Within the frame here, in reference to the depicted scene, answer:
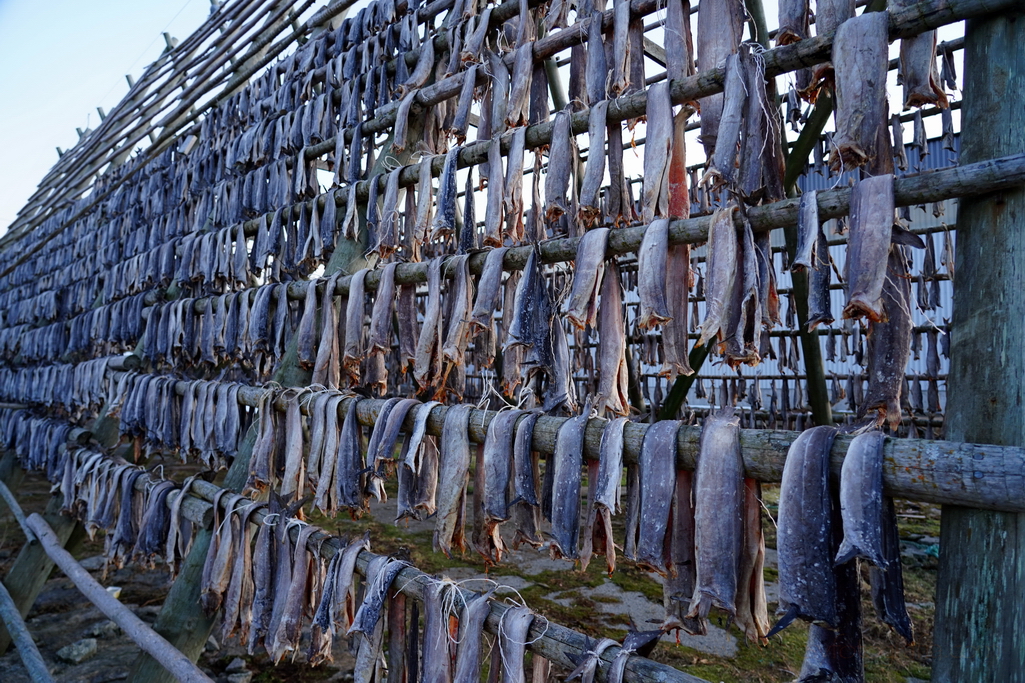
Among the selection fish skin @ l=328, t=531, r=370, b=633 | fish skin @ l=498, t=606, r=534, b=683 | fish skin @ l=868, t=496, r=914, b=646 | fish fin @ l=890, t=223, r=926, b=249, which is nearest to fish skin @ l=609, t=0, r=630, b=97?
fish fin @ l=890, t=223, r=926, b=249

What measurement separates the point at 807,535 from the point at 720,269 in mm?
682

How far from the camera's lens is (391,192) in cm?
268

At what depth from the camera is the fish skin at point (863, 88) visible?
1449mm

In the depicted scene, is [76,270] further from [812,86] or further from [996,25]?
[996,25]

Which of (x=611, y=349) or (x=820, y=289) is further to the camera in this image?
(x=611, y=349)

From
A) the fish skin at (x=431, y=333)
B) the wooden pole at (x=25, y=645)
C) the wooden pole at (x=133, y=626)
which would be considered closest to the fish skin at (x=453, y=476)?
the fish skin at (x=431, y=333)

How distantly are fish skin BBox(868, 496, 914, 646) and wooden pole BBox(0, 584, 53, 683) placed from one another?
12.1 feet

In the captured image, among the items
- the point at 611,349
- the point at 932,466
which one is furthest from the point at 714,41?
the point at 932,466

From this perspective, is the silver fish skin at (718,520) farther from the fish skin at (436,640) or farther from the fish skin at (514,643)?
the fish skin at (436,640)

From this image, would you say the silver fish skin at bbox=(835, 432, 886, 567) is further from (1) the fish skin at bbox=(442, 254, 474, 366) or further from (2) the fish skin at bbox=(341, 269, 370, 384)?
(2) the fish skin at bbox=(341, 269, 370, 384)

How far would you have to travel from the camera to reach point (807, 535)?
1.33 meters

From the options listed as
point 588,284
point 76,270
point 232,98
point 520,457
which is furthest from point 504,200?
point 76,270

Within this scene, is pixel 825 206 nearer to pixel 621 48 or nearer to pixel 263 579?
pixel 621 48

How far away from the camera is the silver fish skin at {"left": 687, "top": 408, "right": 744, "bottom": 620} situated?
1460 mm
